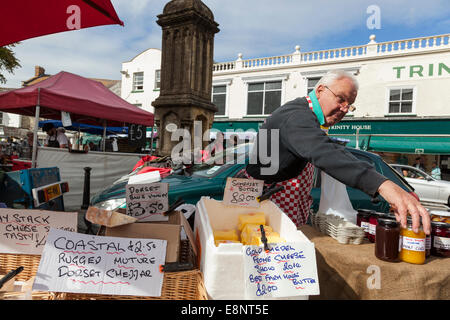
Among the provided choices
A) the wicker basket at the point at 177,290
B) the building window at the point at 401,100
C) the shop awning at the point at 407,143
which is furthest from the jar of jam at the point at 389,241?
the building window at the point at 401,100

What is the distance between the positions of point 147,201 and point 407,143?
17.6 m

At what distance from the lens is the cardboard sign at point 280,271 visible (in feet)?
3.67

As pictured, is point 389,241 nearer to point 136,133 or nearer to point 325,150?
point 325,150

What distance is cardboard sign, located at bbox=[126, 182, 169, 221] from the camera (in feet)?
5.46

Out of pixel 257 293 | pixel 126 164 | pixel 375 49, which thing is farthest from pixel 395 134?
pixel 257 293

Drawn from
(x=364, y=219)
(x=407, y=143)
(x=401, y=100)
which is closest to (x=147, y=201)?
(x=364, y=219)

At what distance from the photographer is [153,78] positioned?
76.8ft

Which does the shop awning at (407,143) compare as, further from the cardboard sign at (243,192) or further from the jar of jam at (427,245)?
the cardboard sign at (243,192)

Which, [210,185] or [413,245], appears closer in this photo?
[413,245]

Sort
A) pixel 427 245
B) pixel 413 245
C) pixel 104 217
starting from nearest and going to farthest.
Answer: pixel 104 217
pixel 413 245
pixel 427 245

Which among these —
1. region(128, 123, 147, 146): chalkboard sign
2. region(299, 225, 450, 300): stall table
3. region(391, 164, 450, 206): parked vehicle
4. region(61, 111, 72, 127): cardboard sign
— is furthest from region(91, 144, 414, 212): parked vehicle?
region(391, 164, 450, 206): parked vehicle

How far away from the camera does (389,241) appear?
4.66 ft
